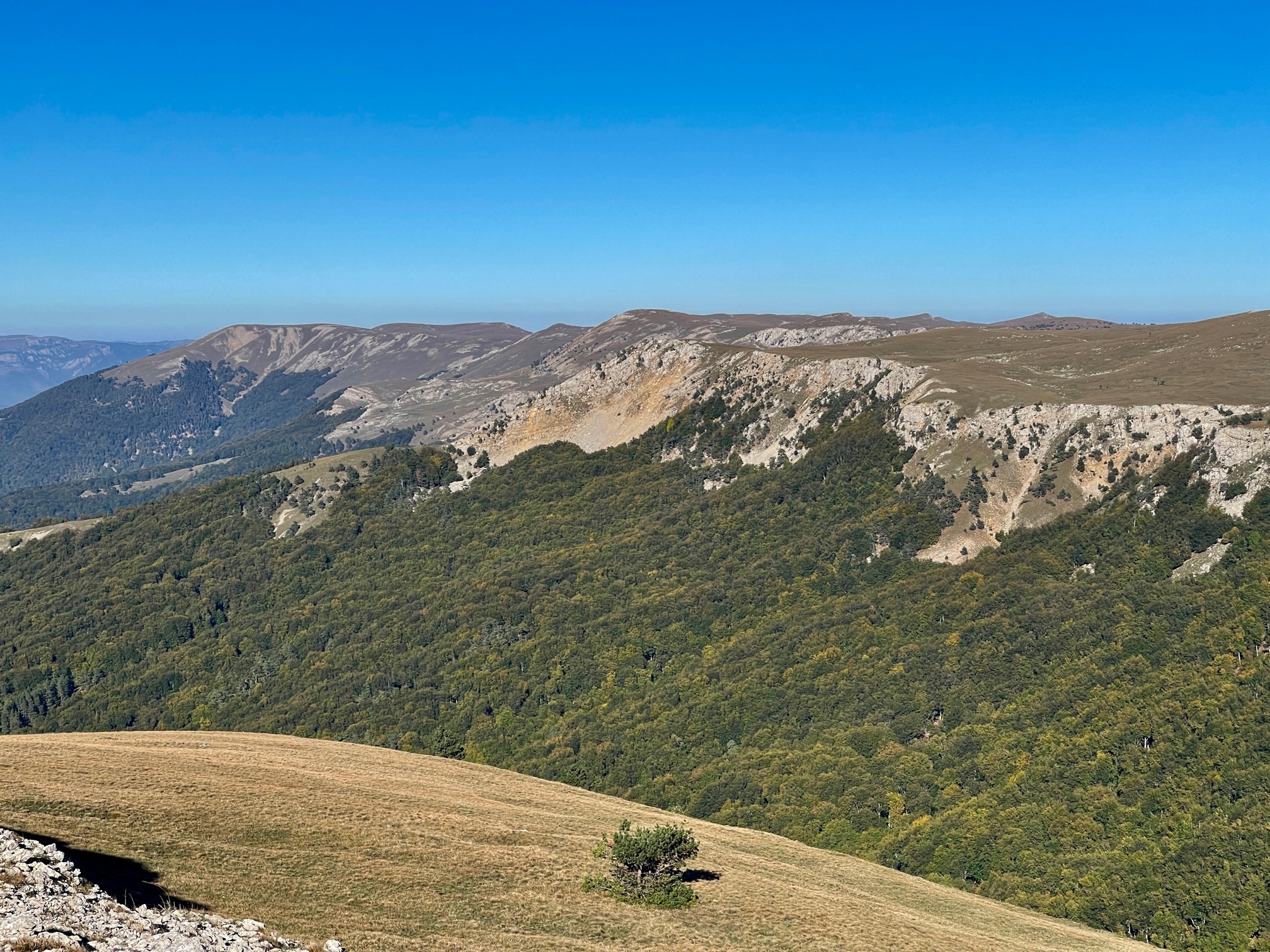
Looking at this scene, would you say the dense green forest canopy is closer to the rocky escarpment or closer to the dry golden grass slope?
the dry golden grass slope

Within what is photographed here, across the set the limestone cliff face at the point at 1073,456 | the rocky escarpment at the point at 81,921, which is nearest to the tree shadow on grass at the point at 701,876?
the rocky escarpment at the point at 81,921

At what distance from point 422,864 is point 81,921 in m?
22.5

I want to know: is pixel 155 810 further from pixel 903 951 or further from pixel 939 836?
pixel 939 836

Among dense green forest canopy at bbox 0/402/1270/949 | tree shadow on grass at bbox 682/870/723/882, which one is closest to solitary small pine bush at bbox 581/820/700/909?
tree shadow on grass at bbox 682/870/723/882

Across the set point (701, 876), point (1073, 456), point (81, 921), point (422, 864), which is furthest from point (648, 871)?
point (1073, 456)

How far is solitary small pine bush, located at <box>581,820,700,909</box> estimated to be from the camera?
5319 centimetres

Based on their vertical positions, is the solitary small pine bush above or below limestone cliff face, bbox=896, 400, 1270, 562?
below

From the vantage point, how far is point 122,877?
1636 inches

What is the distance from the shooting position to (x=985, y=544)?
604 ft

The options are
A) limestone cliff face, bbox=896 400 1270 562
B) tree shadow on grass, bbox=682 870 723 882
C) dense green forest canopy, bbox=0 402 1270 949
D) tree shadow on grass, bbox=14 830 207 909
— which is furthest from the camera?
limestone cliff face, bbox=896 400 1270 562

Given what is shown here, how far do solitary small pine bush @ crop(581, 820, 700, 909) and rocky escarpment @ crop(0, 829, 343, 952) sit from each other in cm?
1976

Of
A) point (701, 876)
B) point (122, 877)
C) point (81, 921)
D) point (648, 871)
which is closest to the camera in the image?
point (81, 921)

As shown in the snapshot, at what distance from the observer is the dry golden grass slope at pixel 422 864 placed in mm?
44281

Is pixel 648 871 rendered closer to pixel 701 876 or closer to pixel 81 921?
pixel 701 876
